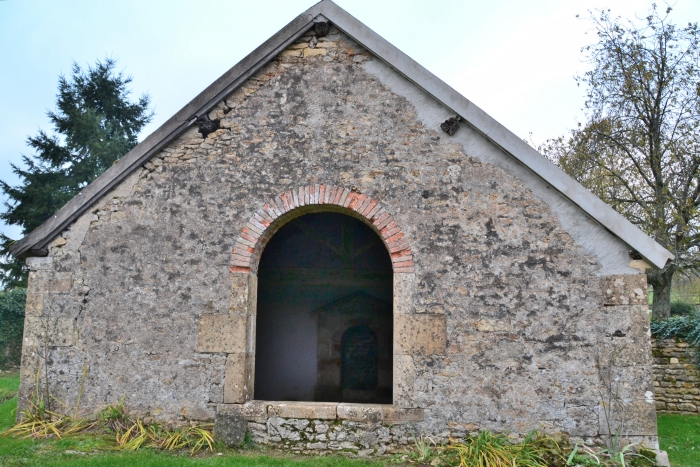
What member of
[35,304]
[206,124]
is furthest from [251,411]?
[206,124]

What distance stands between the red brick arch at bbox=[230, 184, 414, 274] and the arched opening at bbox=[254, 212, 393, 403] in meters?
3.02

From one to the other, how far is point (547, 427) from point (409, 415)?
146cm

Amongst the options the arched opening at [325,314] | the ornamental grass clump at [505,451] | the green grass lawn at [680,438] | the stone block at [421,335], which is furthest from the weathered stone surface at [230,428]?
the green grass lawn at [680,438]

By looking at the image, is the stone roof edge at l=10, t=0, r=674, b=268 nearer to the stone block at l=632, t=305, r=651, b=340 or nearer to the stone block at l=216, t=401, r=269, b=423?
the stone block at l=632, t=305, r=651, b=340

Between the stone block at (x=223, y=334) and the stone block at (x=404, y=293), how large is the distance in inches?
69.6

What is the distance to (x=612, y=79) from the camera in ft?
45.4

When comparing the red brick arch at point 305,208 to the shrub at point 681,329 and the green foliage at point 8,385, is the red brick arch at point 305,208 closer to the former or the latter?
the shrub at point 681,329

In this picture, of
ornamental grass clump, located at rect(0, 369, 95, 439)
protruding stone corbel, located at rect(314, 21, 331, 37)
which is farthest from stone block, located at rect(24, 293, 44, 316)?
protruding stone corbel, located at rect(314, 21, 331, 37)

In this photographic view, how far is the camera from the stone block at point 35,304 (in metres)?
6.16

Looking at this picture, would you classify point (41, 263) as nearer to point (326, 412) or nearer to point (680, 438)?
point (326, 412)

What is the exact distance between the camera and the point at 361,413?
5508 mm

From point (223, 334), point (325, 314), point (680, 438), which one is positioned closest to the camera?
point (223, 334)

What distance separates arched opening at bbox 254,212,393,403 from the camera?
9.16m

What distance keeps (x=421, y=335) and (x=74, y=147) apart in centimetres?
1984
